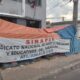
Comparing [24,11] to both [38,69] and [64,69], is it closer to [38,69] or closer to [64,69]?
[64,69]

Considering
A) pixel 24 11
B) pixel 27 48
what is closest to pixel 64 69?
pixel 27 48

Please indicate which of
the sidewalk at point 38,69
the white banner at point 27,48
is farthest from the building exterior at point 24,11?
the sidewalk at point 38,69

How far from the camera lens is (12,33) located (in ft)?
49.3

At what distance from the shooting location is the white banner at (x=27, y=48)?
46.9ft

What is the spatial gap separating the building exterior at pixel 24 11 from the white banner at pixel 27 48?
5.34m

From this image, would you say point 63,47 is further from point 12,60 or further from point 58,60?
point 12,60

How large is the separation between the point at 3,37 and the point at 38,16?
50.7 ft

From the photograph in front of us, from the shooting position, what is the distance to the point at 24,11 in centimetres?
2580

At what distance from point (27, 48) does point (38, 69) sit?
1596 millimetres

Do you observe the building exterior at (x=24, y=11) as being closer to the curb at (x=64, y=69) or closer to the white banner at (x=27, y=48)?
the white banner at (x=27, y=48)

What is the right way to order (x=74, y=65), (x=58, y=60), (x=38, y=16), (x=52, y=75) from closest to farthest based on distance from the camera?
(x=52, y=75) < (x=74, y=65) < (x=58, y=60) < (x=38, y=16)

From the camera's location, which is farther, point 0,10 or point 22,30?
point 0,10

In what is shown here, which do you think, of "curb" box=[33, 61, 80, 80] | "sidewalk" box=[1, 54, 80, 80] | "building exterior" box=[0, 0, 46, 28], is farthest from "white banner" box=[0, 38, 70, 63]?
Answer: "building exterior" box=[0, 0, 46, 28]

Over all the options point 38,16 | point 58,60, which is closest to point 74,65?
point 58,60
